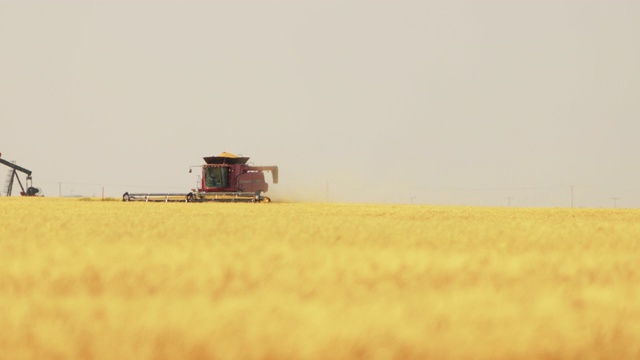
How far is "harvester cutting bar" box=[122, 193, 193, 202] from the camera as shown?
3819 cm

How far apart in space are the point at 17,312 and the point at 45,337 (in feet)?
1.66

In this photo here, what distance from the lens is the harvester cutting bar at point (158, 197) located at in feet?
125

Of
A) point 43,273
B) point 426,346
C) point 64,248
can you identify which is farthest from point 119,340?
point 64,248

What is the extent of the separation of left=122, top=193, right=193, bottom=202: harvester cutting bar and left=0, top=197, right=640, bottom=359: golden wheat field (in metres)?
31.6

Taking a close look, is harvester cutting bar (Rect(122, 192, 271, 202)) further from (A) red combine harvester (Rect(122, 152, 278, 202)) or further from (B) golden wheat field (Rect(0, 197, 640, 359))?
(B) golden wheat field (Rect(0, 197, 640, 359))

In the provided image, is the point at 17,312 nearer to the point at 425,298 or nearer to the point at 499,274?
the point at 425,298

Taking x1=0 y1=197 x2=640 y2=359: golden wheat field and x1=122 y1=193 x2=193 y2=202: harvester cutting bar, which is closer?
x1=0 y1=197 x2=640 y2=359: golden wheat field

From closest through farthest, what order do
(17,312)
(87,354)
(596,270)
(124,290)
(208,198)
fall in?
1. (87,354)
2. (17,312)
3. (124,290)
4. (596,270)
5. (208,198)

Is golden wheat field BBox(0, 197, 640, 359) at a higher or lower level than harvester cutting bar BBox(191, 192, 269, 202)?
lower

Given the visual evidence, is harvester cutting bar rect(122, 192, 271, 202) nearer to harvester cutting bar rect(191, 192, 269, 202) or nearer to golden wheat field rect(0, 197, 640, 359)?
harvester cutting bar rect(191, 192, 269, 202)

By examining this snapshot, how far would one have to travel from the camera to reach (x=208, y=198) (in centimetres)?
3891

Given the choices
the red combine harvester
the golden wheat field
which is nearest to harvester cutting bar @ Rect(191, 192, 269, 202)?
the red combine harvester

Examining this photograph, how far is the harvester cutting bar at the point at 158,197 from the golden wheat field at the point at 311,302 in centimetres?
3163

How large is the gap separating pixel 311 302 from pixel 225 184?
125 ft
